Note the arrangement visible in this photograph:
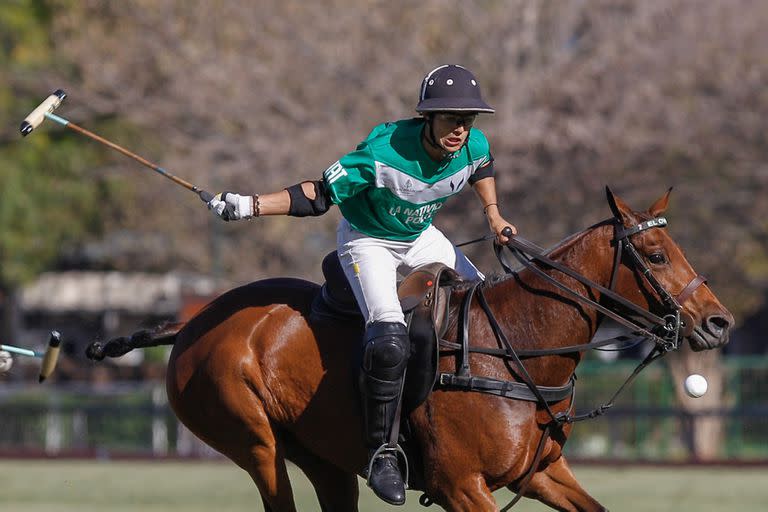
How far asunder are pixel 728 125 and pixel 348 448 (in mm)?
14278

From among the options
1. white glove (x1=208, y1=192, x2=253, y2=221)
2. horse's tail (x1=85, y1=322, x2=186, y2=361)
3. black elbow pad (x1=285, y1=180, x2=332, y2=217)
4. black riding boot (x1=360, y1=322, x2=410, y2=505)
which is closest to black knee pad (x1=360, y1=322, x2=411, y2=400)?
black riding boot (x1=360, y1=322, x2=410, y2=505)

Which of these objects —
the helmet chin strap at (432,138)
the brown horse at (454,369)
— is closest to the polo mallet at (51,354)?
the brown horse at (454,369)

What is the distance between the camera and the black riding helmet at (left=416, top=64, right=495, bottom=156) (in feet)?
19.7

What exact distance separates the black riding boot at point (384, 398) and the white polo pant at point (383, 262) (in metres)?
0.11

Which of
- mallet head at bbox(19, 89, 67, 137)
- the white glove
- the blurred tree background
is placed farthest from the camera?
the blurred tree background

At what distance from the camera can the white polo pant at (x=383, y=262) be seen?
6145 mm

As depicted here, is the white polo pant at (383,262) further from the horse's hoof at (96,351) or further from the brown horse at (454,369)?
the horse's hoof at (96,351)

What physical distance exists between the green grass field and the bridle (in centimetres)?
489

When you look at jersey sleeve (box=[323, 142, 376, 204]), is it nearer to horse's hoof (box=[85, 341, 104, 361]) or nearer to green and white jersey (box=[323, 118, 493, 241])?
green and white jersey (box=[323, 118, 493, 241])

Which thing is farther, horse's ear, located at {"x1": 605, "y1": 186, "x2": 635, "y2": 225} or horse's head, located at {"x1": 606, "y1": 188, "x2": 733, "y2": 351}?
horse's ear, located at {"x1": 605, "y1": 186, "x2": 635, "y2": 225}

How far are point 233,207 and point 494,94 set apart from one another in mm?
13606

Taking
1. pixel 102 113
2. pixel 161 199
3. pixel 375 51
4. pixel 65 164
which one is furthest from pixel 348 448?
pixel 65 164

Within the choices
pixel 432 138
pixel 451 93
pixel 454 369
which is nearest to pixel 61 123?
pixel 432 138

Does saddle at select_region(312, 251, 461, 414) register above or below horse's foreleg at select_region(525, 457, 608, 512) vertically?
above
